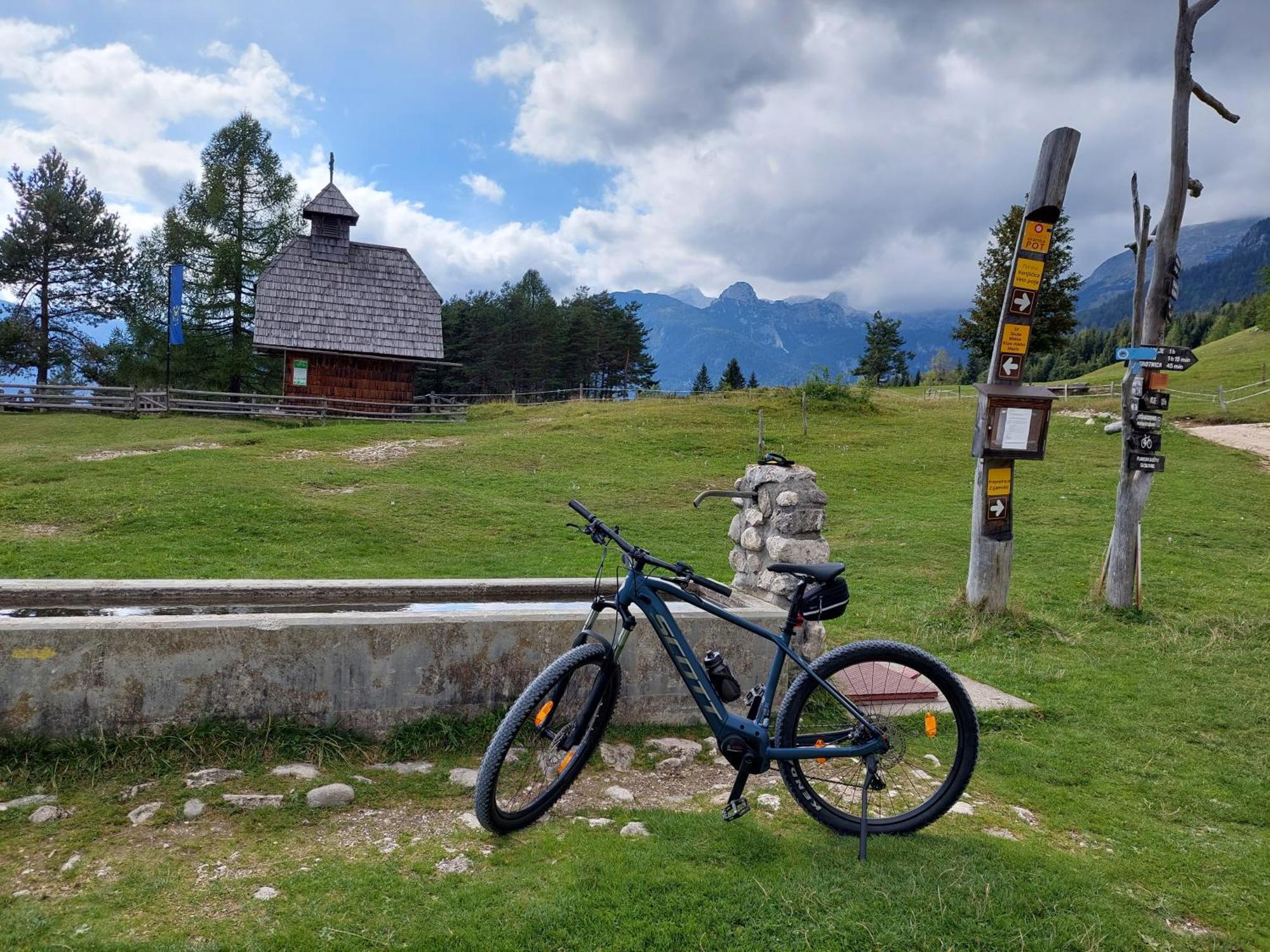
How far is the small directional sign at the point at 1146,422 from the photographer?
29.9 ft

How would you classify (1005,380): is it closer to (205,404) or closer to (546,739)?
(546,739)

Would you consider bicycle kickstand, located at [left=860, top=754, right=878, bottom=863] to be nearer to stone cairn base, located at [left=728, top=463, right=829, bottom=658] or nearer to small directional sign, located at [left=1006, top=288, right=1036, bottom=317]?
stone cairn base, located at [left=728, top=463, right=829, bottom=658]

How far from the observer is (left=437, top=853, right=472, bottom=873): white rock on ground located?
3160 mm

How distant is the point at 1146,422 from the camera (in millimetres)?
9125

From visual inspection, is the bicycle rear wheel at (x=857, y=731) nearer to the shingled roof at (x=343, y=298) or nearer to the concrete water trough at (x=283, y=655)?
the concrete water trough at (x=283, y=655)

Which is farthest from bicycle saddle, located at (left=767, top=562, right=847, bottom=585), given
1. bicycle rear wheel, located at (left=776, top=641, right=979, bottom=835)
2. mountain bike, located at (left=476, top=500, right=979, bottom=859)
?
bicycle rear wheel, located at (left=776, top=641, right=979, bottom=835)

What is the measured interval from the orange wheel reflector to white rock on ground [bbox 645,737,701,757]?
1.36 metres

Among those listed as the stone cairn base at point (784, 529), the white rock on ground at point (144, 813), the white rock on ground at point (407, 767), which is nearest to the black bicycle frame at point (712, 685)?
the white rock on ground at point (407, 767)

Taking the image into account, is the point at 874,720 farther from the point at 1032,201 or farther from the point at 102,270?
the point at 102,270

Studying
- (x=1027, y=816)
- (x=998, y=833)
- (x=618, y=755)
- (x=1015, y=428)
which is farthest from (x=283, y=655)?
(x=1015, y=428)

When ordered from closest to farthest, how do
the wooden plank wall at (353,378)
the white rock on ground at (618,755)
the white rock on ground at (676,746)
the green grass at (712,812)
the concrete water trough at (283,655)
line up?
the green grass at (712,812)
the concrete water trough at (283,655)
the white rock on ground at (618,755)
the white rock on ground at (676,746)
the wooden plank wall at (353,378)

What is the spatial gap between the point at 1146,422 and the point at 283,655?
9.55 metres

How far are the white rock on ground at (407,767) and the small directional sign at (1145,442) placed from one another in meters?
8.99

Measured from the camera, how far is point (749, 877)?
315 cm
